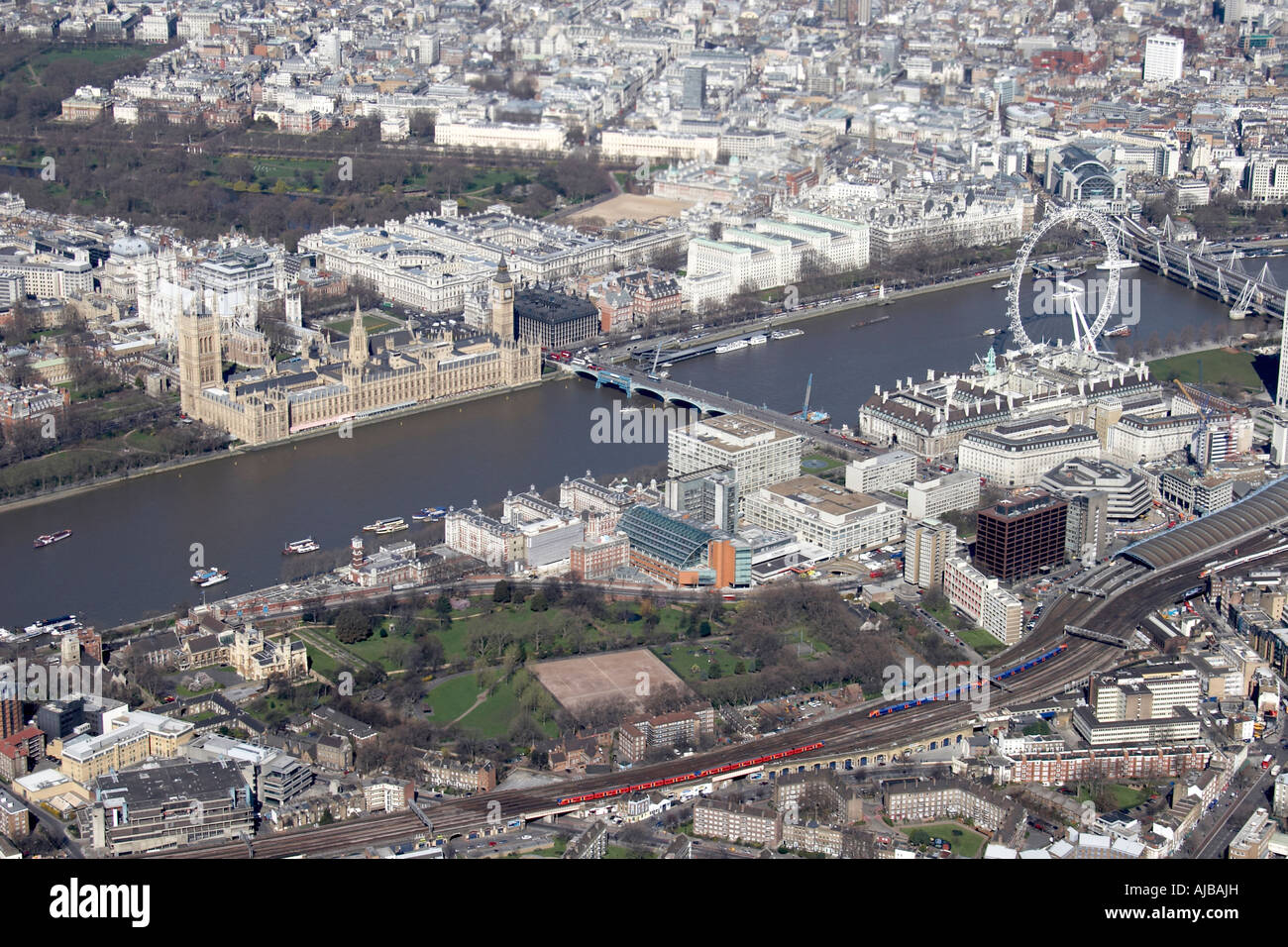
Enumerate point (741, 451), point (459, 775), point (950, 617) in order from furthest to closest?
point (741, 451) < point (950, 617) < point (459, 775)

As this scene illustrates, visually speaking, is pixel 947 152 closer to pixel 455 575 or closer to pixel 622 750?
pixel 455 575

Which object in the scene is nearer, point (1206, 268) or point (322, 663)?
point (322, 663)

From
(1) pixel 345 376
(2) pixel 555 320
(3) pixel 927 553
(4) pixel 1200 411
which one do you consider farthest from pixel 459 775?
(2) pixel 555 320

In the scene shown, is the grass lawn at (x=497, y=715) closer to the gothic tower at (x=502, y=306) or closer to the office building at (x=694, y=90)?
the gothic tower at (x=502, y=306)

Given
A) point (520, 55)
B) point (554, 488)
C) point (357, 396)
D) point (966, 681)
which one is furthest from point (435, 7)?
point (966, 681)

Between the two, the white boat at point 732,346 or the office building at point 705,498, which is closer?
the office building at point 705,498

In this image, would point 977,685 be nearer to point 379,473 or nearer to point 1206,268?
point 379,473

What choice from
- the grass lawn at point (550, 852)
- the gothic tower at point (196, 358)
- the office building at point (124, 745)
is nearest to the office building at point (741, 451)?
the gothic tower at point (196, 358)
